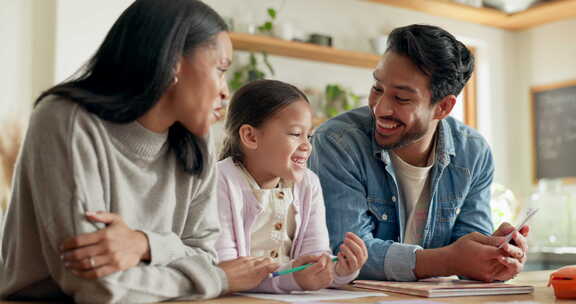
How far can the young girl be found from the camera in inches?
58.6

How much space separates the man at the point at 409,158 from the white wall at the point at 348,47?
1611mm

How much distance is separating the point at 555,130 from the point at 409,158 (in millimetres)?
3014

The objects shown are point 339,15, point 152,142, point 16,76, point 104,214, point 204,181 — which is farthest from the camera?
point 339,15

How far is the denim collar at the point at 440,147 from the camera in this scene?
1857 millimetres

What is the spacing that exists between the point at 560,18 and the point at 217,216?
3.97 m

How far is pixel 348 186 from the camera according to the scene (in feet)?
5.83

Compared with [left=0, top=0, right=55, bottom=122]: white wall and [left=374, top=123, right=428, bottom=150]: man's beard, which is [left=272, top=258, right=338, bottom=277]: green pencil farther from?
[left=0, top=0, right=55, bottom=122]: white wall

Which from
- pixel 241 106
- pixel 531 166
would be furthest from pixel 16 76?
pixel 531 166

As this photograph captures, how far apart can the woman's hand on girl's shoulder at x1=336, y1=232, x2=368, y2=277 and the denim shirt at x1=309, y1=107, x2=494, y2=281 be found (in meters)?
0.29

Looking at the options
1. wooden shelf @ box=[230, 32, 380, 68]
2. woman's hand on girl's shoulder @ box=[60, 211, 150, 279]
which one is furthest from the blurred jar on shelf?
woman's hand on girl's shoulder @ box=[60, 211, 150, 279]

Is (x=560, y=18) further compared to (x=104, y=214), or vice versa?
(x=560, y=18)

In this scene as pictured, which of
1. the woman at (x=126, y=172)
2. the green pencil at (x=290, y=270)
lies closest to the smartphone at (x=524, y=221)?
the green pencil at (x=290, y=270)

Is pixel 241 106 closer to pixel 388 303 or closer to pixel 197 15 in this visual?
pixel 197 15

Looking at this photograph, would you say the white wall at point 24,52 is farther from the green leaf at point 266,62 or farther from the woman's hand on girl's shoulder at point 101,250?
the woman's hand on girl's shoulder at point 101,250
